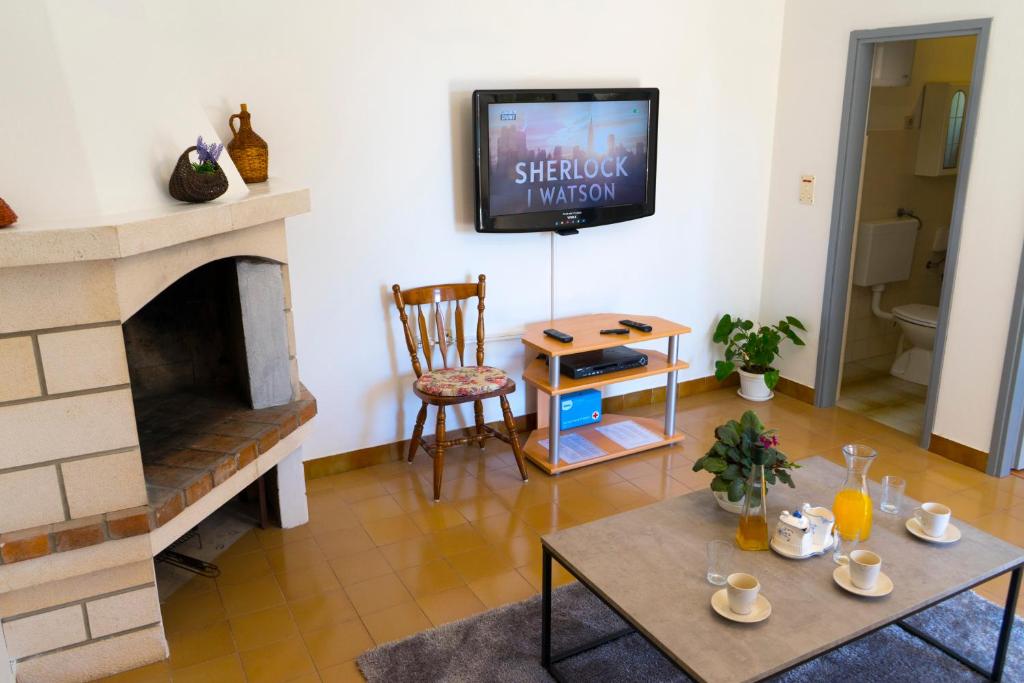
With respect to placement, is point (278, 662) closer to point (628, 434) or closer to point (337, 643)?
point (337, 643)

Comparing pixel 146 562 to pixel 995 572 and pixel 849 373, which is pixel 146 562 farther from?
pixel 849 373

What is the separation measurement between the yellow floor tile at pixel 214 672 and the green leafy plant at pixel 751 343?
2896 mm

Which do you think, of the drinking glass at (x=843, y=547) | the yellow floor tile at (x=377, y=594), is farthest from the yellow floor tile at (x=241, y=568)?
the drinking glass at (x=843, y=547)

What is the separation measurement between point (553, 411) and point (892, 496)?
151 centimetres

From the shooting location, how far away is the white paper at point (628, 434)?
12.6 feet

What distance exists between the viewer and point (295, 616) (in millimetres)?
2621

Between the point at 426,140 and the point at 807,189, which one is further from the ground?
the point at 426,140

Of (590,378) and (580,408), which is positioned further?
(580,408)

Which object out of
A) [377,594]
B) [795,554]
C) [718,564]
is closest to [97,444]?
[377,594]

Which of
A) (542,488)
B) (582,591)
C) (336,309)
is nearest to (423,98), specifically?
(336,309)

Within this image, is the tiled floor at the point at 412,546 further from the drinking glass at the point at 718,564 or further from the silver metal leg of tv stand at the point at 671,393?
the drinking glass at the point at 718,564

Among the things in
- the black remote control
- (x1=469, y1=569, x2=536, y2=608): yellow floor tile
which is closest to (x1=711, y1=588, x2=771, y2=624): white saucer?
(x1=469, y1=569, x2=536, y2=608): yellow floor tile

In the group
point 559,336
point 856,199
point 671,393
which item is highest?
point 856,199

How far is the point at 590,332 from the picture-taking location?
3727 mm
